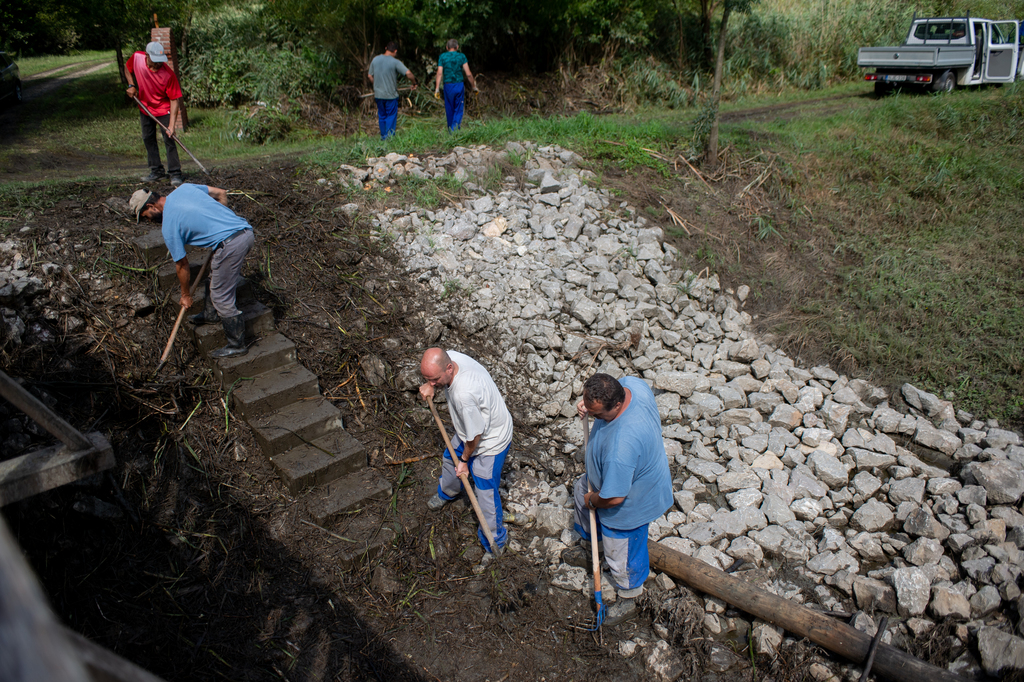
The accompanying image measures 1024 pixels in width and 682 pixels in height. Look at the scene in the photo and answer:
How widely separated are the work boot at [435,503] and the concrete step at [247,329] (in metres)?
2.23

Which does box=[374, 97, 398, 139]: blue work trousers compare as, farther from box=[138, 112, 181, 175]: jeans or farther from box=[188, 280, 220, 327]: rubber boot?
box=[188, 280, 220, 327]: rubber boot

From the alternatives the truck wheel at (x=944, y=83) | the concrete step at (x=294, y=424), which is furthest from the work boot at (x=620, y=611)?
the truck wheel at (x=944, y=83)

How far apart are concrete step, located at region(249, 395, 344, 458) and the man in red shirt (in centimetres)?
355

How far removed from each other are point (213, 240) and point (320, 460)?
1.98 metres

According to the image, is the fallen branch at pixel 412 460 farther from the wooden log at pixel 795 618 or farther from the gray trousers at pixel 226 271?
the wooden log at pixel 795 618

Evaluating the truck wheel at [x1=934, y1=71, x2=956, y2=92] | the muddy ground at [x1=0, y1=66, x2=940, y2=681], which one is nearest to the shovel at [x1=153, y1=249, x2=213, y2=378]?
the muddy ground at [x1=0, y1=66, x2=940, y2=681]

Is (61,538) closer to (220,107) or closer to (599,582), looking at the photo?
(599,582)

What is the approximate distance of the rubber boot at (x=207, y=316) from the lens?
212 inches

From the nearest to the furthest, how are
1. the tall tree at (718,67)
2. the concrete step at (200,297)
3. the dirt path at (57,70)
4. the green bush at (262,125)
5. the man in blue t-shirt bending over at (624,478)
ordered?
the man in blue t-shirt bending over at (624,478) < the concrete step at (200,297) < the tall tree at (718,67) < the green bush at (262,125) < the dirt path at (57,70)

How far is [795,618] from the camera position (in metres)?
4.11

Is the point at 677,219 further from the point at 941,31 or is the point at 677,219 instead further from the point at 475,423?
the point at 941,31

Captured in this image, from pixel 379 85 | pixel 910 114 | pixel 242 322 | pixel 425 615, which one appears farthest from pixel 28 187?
pixel 910 114

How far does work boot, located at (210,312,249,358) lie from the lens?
5168mm

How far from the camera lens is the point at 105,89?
616 inches
